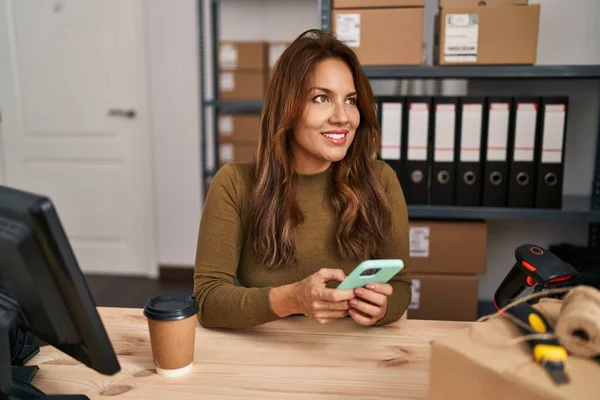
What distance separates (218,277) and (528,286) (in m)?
0.62

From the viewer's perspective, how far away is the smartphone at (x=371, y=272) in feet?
2.73

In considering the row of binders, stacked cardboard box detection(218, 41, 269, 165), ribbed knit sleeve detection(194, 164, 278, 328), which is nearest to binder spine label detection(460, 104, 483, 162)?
the row of binders

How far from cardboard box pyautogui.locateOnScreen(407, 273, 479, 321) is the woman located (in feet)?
2.18

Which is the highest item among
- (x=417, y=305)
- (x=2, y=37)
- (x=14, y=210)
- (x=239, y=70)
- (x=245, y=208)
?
(x=2, y=37)

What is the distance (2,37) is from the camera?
3217 mm

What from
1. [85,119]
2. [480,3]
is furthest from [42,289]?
[85,119]

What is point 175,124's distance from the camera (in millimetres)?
3238

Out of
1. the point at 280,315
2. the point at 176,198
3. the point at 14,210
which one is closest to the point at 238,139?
the point at 176,198

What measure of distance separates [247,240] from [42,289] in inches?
26.5

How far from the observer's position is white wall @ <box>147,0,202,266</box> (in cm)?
315

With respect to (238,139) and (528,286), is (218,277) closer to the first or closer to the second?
(528,286)

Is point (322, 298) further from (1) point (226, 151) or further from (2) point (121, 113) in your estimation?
(2) point (121, 113)

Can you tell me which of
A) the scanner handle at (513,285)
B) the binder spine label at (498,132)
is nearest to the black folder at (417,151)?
the binder spine label at (498,132)

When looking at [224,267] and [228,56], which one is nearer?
[224,267]
